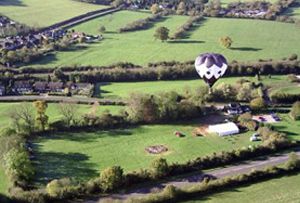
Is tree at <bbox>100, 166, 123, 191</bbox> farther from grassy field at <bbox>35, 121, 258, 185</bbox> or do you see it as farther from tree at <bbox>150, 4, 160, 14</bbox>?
tree at <bbox>150, 4, 160, 14</bbox>

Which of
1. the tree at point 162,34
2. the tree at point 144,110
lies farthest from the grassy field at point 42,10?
the tree at point 144,110

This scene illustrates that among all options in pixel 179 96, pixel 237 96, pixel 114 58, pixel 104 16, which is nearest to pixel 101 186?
pixel 179 96

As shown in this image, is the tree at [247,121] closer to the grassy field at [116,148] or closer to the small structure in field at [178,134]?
the grassy field at [116,148]

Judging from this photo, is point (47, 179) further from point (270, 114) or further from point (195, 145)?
point (270, 114)

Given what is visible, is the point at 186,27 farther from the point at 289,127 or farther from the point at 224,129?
the point at 224,129

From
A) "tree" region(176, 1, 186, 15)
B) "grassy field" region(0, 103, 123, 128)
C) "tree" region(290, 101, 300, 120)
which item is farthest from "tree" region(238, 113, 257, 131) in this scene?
"tree" region(176, 1, 186, 15)

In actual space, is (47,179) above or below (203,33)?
below

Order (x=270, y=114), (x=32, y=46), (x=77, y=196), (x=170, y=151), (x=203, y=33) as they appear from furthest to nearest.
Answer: (x=203, y=33) → (x=32, y=46) → (x=270, y=114) → (x=170, y=151) → (x=77, y=196)
